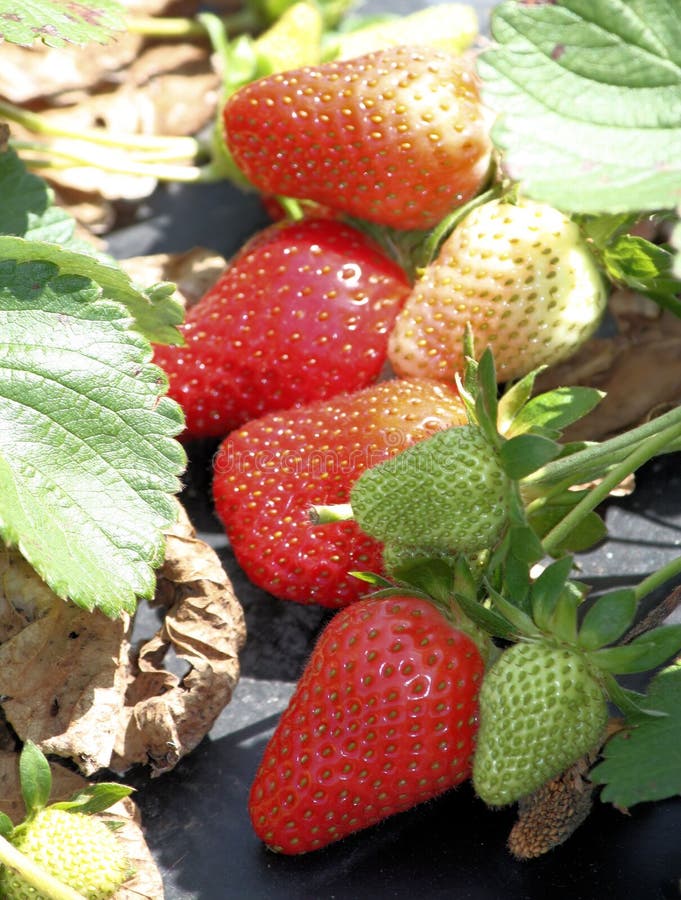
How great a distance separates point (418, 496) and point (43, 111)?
34.7 inches

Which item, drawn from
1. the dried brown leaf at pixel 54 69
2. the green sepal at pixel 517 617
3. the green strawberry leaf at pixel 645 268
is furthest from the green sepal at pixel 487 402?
the dried brown leaf at pixel 54 69

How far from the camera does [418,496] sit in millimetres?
893

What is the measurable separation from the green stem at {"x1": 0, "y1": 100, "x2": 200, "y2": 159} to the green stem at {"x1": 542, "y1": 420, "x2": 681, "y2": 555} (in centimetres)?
76

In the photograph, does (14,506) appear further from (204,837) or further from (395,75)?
(395,75)

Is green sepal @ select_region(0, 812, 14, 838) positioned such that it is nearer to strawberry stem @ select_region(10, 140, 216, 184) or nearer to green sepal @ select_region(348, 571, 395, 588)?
green sepal @ select_region(348, 571, 395, 588)

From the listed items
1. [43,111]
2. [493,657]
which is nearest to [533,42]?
[493,657]

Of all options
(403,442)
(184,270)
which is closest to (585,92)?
(403,442)

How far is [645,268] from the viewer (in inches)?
41.2

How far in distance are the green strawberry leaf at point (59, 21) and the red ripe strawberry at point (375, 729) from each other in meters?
0.51

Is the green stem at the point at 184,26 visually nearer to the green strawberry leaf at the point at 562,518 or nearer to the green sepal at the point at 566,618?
the green strawberry leaf at the point at 562,518

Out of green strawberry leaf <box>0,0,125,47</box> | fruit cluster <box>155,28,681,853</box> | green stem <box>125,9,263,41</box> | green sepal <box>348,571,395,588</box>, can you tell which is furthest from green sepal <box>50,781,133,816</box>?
green stem <box>125,9,263,41</box>

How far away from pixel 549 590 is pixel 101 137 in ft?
2.69

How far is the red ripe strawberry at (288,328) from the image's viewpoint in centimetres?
115

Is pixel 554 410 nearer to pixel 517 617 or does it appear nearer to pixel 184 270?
pixel 517 617
